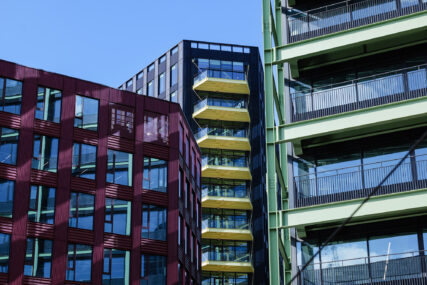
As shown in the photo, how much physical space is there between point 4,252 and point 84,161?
8986 mm

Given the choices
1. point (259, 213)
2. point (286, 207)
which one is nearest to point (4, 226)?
point (286, 207)

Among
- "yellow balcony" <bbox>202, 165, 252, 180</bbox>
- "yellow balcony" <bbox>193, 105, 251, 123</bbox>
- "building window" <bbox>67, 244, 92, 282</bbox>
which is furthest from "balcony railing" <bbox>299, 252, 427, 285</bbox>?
"yellow balcony" <bbox>193, 105, 251, 123</bbox>

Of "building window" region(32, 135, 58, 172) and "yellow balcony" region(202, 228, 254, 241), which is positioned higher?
"building window" region(32, 135, 58, 172)

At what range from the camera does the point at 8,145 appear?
55188mm

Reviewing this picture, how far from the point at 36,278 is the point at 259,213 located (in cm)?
4066

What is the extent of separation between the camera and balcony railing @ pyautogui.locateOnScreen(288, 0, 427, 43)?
38000 mm

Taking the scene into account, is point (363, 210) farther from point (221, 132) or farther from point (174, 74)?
point (174, 74)

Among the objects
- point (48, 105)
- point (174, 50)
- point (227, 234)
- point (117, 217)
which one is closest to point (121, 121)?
point (48, 105)

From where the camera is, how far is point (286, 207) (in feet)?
126

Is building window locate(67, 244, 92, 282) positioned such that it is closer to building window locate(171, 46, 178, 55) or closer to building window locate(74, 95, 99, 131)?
building window locate(74, 95, 99, 131)

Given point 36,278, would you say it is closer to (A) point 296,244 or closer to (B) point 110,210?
(B) point 110,210

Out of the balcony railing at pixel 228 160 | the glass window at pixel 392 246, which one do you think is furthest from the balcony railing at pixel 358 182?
the balcony railing at pixel 228 160

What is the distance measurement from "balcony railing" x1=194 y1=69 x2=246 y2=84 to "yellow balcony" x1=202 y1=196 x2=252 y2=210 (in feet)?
45.6

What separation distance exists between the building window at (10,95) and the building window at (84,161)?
4.84m
